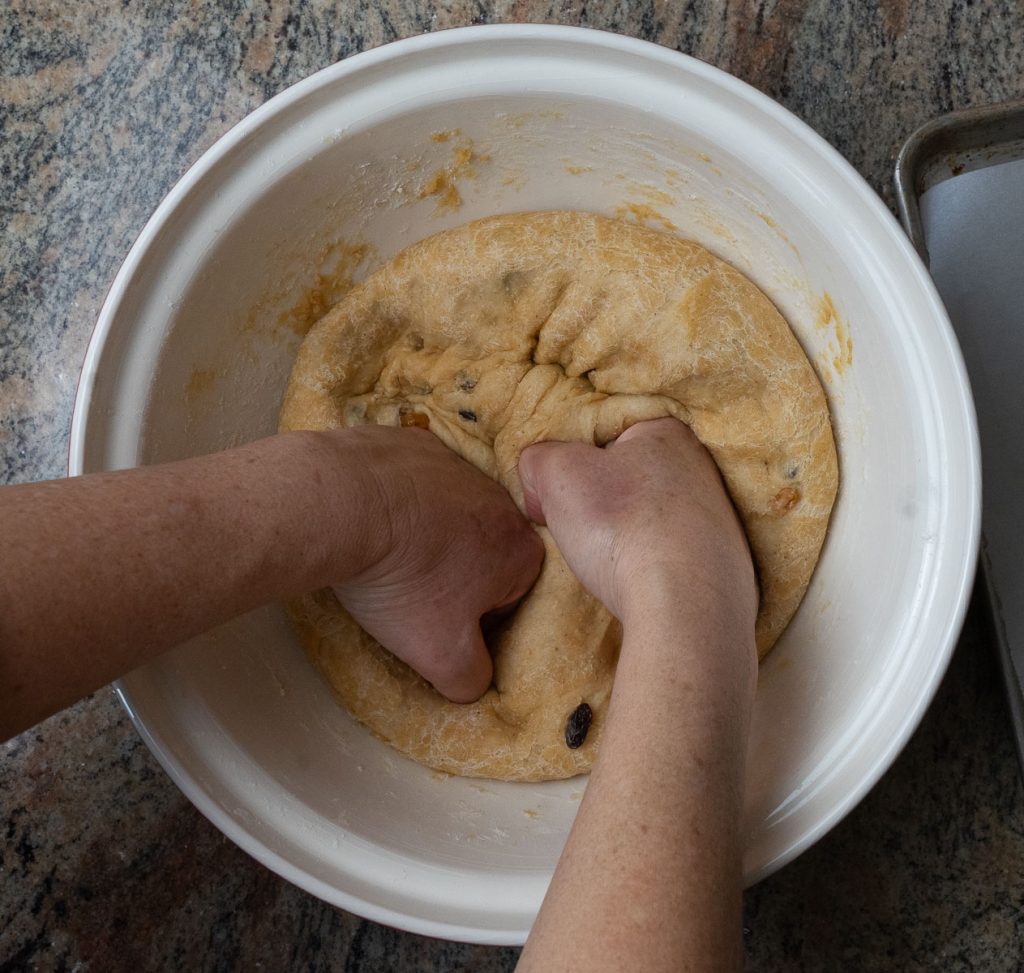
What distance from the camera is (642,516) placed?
778 millimetres

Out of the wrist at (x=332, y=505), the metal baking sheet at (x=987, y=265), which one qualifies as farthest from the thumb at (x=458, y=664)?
the metal baking sheet at (x=987, y=265)

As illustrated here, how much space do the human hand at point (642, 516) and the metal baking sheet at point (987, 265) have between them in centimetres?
28

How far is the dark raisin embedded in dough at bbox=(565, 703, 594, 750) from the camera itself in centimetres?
83

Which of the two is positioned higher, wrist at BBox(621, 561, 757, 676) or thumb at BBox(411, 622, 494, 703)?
wrist at BBox(621, 561, 757, 676)

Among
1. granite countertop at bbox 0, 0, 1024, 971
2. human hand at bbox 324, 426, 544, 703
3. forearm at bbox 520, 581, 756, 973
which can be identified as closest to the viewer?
forearm at bbox 520, 581, 756, 973

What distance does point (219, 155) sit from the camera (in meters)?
0.72

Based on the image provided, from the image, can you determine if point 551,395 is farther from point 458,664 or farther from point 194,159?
point 194,159

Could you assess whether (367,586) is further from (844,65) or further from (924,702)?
(844,65)

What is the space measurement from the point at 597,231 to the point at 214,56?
44 centimetres

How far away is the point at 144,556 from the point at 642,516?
0.41 meters

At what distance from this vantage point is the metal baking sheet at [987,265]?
889mm

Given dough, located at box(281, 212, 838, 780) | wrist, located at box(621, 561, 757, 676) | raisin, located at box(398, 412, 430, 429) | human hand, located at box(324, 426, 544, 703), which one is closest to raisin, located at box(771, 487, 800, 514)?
dough, located at box(281, 212, 838, 780)

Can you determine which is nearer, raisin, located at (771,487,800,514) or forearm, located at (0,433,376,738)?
forearm, located at (0,433,376,738)

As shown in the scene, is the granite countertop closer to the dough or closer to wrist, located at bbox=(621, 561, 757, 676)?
the dough
